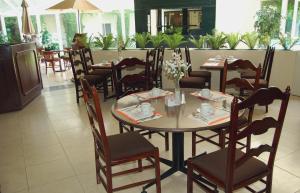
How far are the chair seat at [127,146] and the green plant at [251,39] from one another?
3779mm

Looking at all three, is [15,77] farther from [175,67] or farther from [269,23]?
[269,23]

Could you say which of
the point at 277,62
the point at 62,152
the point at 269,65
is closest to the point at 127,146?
the point at 62,152

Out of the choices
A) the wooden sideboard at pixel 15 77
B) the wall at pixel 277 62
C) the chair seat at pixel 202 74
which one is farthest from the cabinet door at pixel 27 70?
the chair seat at pixel 202 74

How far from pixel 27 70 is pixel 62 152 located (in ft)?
9.25

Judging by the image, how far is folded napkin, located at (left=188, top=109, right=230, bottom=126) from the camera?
1.93 meters

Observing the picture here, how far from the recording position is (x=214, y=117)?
2.00 meters

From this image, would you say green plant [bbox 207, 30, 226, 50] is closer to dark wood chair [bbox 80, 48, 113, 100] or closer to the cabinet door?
dark wood chair [bbox 80, 48, 113, 100]

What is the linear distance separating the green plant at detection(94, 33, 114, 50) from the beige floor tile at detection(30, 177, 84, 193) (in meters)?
4.03

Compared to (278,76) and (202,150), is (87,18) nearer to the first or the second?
(278,76)

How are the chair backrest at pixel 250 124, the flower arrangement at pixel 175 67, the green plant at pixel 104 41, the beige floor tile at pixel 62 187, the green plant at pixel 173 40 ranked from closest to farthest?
the chair backrest at pixel 250 124 < the flower arrangement at pixel 175 67 < the beige floor tile at pixel 62 187 < the green plant at pixel 173 40 < the green plant at pixel 104 41

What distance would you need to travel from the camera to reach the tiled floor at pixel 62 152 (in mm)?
2520

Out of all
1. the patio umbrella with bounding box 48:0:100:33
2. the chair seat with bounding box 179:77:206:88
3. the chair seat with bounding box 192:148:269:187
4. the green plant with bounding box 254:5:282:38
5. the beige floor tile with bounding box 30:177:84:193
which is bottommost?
the beige floor tile with bounding box 30:177:84:193

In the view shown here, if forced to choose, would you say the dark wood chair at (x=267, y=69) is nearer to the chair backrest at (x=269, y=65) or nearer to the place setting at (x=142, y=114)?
the chair backrest at (x=269, y=65)

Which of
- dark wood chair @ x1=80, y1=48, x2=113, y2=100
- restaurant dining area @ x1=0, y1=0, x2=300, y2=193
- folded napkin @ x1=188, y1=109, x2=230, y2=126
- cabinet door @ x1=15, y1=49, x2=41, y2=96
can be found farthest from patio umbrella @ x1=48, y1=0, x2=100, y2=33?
folded napkin @ x1=188, y1=109, x2=230, y2=126
